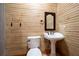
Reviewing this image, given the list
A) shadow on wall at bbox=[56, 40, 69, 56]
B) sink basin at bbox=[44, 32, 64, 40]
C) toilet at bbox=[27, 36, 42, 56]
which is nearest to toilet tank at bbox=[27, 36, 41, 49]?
toilet at bbox=[27, 36, 42, 56]

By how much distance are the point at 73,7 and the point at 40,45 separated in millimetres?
676

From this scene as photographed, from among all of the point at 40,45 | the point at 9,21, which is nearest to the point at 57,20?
the point at 40,45

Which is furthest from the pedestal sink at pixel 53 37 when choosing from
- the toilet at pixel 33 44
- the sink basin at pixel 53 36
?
the toilet at pixel 33 44

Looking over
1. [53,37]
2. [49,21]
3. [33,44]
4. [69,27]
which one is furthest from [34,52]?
[69,27]

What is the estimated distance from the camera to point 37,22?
1.53 metres

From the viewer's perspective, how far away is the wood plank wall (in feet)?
4.90

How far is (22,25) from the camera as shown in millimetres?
1526

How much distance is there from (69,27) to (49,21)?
0.29 m

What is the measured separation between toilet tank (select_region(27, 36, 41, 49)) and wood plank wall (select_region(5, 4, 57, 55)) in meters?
0.05

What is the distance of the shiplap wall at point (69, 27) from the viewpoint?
4.96 feet

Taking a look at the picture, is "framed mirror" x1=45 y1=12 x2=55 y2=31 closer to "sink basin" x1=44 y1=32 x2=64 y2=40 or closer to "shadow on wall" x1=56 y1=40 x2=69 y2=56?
"sink basin" x1=44 y1=32 x2=64 y2=40

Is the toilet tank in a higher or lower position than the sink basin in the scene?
lower

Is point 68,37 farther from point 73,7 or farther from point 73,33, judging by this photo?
point 73,7

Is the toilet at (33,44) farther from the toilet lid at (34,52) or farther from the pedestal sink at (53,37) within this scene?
the pedestal sink at (53,37)
